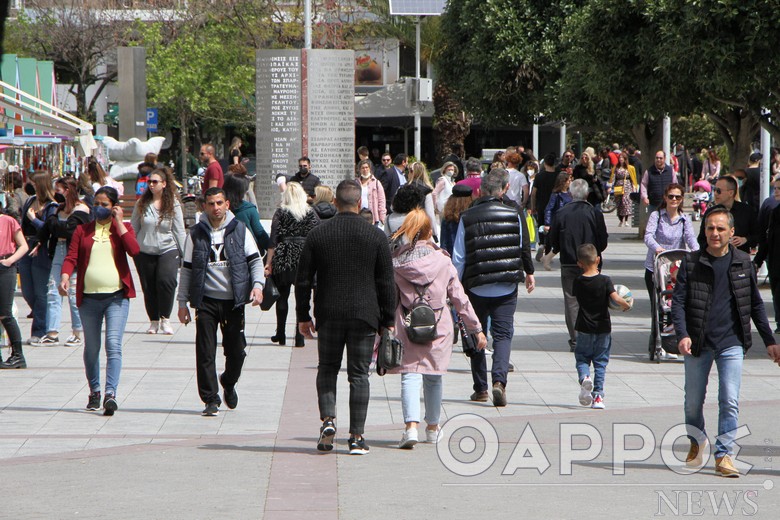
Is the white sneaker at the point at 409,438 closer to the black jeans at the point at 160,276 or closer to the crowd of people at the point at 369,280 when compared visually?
the crowd of people at the point at 369,280

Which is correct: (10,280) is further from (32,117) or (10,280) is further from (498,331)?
(32,117)

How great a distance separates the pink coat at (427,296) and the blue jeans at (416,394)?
0.06 metres

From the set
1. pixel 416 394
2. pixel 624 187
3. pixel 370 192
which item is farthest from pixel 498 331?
pixel 624 187

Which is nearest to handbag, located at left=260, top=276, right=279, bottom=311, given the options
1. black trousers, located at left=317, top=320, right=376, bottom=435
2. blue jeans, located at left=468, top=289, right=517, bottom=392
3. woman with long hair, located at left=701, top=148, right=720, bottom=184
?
blue jeans, located at left=468, top=289, right=517, bottom=392

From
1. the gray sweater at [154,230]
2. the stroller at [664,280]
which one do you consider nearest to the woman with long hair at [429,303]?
the stroller at [664,280]

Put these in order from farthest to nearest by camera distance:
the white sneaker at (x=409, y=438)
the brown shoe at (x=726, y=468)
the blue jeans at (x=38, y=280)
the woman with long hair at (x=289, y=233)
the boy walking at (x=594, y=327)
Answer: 1. the blue jeans at (x=38, y=280)
2. the woman with long hair at (x=289, y=233)
3. the boy walking at (x=594, y=327)
4. the white sneaker at (x=409, y=438)
5. the brown shoe at (x=726, y=468)

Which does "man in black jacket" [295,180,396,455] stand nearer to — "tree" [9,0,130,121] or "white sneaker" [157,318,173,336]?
"white sneaker" [157,318,173,336]

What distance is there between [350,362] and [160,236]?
212 inches

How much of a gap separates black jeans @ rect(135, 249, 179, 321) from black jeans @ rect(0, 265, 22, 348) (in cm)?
175

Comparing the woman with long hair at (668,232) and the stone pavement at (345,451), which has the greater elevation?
the woman with long hair at (668,232)

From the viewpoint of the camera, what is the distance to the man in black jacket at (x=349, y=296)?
6.79 m

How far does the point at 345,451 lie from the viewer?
6977 mm

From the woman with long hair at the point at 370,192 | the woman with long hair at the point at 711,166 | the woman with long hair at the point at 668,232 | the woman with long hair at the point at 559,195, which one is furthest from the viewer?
the woman with long hair at the point at 711,166

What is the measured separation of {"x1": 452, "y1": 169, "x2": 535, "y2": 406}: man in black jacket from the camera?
8500mm
